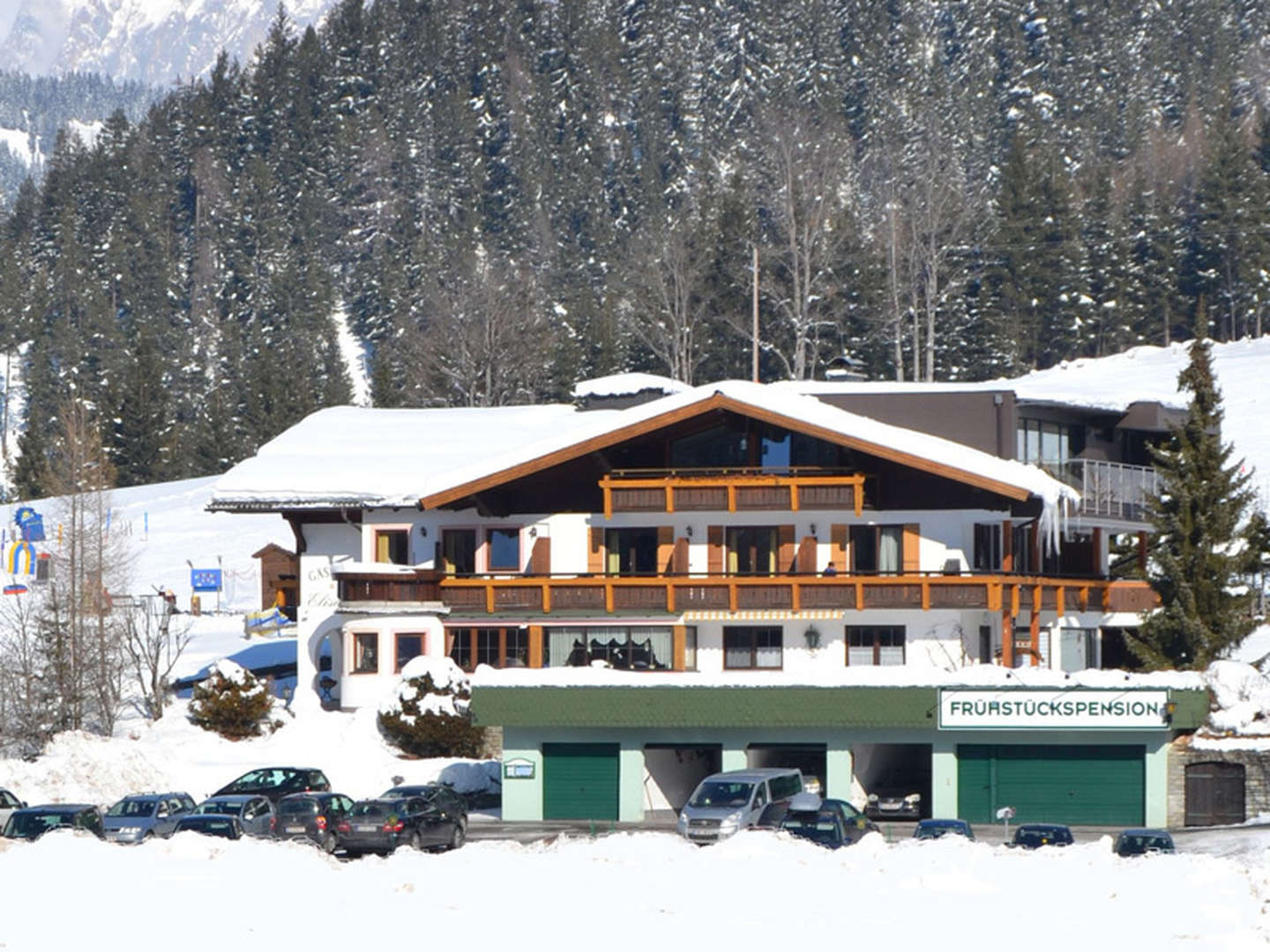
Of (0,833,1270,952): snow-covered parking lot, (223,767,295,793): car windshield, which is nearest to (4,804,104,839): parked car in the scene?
(223,767,295,793): car windshield

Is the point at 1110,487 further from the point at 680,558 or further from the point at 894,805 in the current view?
the point at 894,805

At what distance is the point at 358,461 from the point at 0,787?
1867 centimetres

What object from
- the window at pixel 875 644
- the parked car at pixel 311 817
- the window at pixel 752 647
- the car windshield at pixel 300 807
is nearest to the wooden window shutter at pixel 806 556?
the window at pixel 752 647

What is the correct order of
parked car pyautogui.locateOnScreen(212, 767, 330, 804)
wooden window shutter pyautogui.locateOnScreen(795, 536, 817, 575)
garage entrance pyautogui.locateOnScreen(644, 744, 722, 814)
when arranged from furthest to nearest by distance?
wooden window shutter pyautogui.locateOnScreen(795, 536, 817, 575) < garage entrance pyautogui.locateOnScreen(644, 744, 722, 814) < parked car pyautogui.locateOnScreen(212, 767, 330, 804)

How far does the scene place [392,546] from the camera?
62438 mm

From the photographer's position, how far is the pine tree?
56.0 metres

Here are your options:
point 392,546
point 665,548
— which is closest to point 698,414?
point 665,548

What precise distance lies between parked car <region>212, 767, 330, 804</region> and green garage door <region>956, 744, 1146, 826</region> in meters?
14.9

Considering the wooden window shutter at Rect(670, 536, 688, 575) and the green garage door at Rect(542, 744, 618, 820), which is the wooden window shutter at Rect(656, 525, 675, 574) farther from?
the green garage door at Rect(542, 744, 618, 820)

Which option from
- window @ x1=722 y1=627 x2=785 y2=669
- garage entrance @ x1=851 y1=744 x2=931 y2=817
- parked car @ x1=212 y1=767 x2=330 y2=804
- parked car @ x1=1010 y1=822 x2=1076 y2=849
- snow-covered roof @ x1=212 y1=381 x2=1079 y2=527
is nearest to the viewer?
parked car @ x1=1010 y1=822 x2=1076 y2=849

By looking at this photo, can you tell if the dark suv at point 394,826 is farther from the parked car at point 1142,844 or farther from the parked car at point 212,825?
the parked car at point 1142,844

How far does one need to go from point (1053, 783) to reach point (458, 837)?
48.6ft

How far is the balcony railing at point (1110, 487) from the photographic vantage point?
6206cm

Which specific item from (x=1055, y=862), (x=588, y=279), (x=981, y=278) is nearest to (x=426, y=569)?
(x=1055, y=862)
